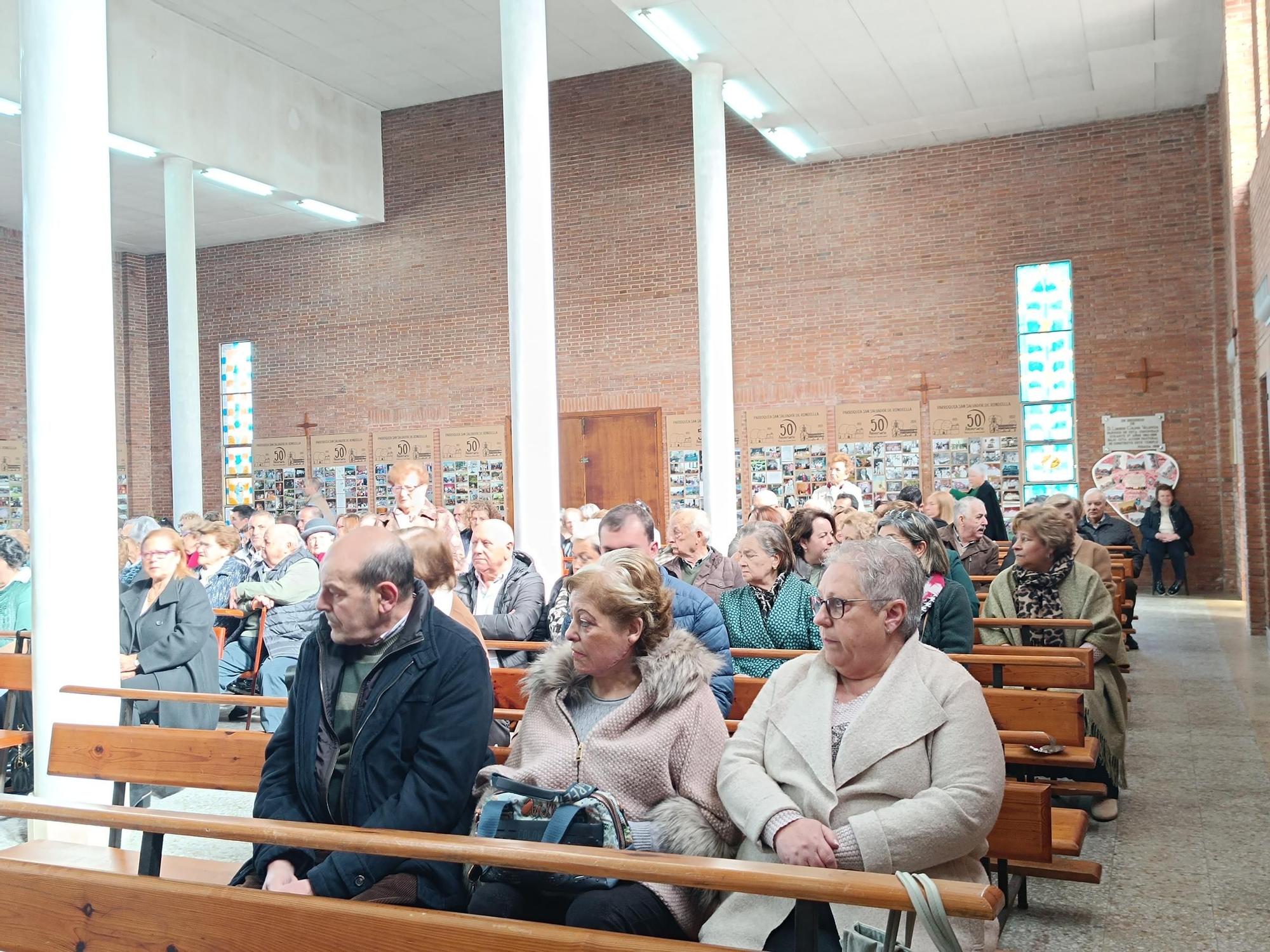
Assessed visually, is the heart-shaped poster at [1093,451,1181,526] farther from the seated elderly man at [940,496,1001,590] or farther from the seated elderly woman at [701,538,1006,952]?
the seated elderly woman at [701,538,1006,952]

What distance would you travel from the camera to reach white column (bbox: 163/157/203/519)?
13.4 metres

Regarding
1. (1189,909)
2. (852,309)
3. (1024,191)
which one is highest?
(1024,191)

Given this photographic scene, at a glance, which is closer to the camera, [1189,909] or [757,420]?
[1189,909]

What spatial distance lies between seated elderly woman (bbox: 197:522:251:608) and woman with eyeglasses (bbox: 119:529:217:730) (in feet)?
7.77

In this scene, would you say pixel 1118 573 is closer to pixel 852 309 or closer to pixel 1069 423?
pixel 1069 423

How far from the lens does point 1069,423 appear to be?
13.9 meters

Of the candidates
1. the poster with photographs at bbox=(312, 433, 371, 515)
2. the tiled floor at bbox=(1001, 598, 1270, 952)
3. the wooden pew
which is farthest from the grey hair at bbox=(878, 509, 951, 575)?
the poster with photographs at bbox=(312, 433, 371, 515)

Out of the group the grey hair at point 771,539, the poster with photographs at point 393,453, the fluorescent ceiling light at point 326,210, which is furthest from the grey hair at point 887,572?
the poster with photographs at point 393,453

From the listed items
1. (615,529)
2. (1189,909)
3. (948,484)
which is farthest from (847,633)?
(948,484)

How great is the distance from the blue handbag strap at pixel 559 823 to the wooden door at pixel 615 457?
42.8ft

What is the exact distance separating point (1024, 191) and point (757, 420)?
4359 millimetres

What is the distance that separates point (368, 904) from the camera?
84.2 inches

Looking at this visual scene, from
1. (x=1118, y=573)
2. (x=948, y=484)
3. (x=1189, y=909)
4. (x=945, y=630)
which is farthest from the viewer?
(x=948, y=484)

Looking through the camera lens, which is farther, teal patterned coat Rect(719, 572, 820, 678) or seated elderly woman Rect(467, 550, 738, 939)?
teal patterned coat Rect(719, 572, 820, 678)
